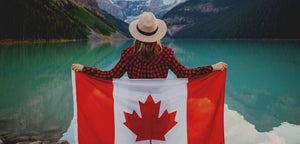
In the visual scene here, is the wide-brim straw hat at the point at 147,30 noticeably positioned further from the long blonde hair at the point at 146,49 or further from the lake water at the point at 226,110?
the lake water at the point at 226,110

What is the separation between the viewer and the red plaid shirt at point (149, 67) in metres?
2.64

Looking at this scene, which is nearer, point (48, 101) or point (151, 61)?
point (151, 61)

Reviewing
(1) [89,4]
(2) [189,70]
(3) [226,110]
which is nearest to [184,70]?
(2) [189,70]

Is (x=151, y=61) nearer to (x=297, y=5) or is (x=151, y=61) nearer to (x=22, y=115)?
(x=22, y=115)

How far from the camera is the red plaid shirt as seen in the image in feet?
8.66

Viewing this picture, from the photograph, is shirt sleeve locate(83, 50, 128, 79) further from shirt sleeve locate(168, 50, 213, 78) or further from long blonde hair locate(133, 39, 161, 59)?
shirt sleeve locate(168, 50, 213, 78)

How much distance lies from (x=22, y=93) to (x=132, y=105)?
7.98 m

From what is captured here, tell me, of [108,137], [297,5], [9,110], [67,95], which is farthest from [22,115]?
[297,5]

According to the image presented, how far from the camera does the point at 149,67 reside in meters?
2.74

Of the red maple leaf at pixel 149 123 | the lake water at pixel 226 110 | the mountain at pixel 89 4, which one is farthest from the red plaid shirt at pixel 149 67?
the mountain at pixel 89 4

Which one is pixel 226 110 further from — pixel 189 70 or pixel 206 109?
pixel 189 70

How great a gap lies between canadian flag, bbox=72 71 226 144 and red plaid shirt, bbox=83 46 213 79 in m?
0.10

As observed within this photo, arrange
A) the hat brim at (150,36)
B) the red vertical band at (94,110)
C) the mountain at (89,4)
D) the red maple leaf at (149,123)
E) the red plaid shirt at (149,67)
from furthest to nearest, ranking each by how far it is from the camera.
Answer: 1. the mountain at (89,4)
2. the red vertical band at (94,110)
3. the red maple leaf at (149,123)
4. the red plaid shirt at (149,67)
5. the hat brim at (150,36)

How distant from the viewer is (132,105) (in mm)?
2959
